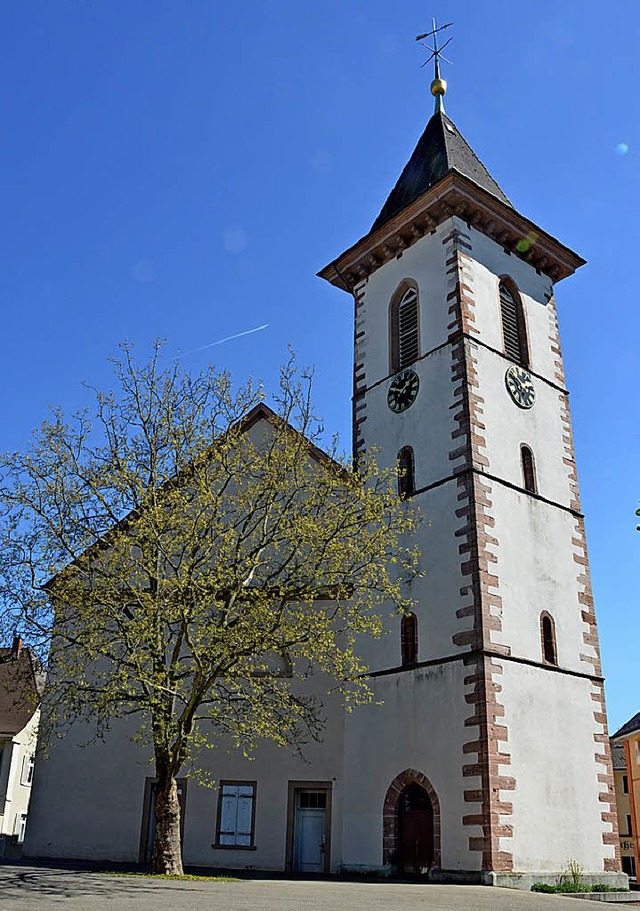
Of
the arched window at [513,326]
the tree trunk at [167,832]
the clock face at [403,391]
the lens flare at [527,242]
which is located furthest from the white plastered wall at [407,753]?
the lens flare at [527,242]

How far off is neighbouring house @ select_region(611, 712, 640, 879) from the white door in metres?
24.0

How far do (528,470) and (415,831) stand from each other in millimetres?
8691

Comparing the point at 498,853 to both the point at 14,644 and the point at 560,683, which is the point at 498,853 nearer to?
the point at 560,683

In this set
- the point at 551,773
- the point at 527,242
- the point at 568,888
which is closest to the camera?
the point at 568,888

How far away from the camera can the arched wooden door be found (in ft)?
57.7

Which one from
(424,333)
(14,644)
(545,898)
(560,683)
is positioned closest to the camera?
(545,898)

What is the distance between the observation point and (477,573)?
61.0ft

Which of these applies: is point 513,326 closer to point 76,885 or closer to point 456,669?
point 456,669

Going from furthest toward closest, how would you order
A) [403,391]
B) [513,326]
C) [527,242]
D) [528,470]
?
[527,242]
[513,326]
[403,391]
[528,470]

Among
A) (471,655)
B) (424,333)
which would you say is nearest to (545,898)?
(471,655)

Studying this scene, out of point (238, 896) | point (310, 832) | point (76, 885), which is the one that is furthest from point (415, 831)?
point (76, 885)

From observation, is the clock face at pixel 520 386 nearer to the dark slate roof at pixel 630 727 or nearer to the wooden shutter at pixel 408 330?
the wooden shutter at pixel 408 330

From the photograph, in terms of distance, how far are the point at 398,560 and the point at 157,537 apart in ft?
22.5

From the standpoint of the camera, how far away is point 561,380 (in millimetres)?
24156
